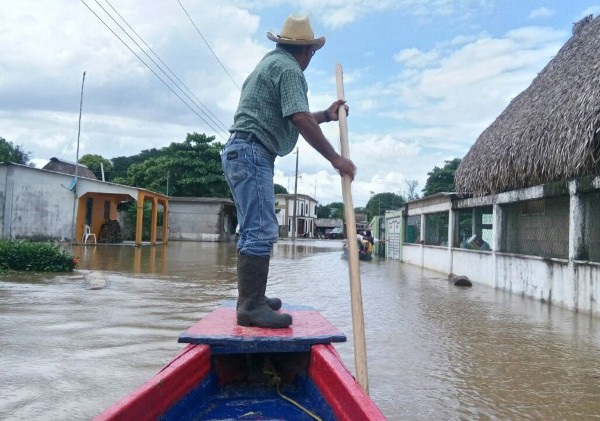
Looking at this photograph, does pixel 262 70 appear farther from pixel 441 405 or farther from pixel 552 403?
pixel 552 403

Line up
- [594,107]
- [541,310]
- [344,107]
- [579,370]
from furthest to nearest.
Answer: [541,310], [594,107], [579,370], [344,107]

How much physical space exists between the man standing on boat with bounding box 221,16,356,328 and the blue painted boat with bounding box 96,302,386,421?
0.16 m

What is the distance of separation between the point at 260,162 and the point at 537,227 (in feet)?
27.9

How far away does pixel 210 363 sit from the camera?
8.74 feet

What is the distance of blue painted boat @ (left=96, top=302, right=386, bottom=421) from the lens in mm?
2064

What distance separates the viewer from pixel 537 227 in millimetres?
10023

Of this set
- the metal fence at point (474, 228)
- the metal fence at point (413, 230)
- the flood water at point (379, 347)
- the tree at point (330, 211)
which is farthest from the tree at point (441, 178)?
the tree at point (330, 211)

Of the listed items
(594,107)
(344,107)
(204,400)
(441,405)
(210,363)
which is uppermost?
(594,107)

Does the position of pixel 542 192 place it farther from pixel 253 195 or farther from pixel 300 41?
pixel 253 195

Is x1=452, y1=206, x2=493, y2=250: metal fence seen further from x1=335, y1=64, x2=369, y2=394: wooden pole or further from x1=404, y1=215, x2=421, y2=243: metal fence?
x1=335, y1=64, x2=369, y2=394: wooden pole

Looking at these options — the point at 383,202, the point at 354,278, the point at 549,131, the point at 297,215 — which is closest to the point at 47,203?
the point at 549,131

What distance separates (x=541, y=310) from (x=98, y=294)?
681 centimetres

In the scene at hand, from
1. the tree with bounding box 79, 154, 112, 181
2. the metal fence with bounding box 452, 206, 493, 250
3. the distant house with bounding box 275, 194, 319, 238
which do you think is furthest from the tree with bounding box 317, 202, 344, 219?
the metal fence with bounding box 452, 206, 493, 250

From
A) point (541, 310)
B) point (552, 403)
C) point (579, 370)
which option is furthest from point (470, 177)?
point (552, 403)
